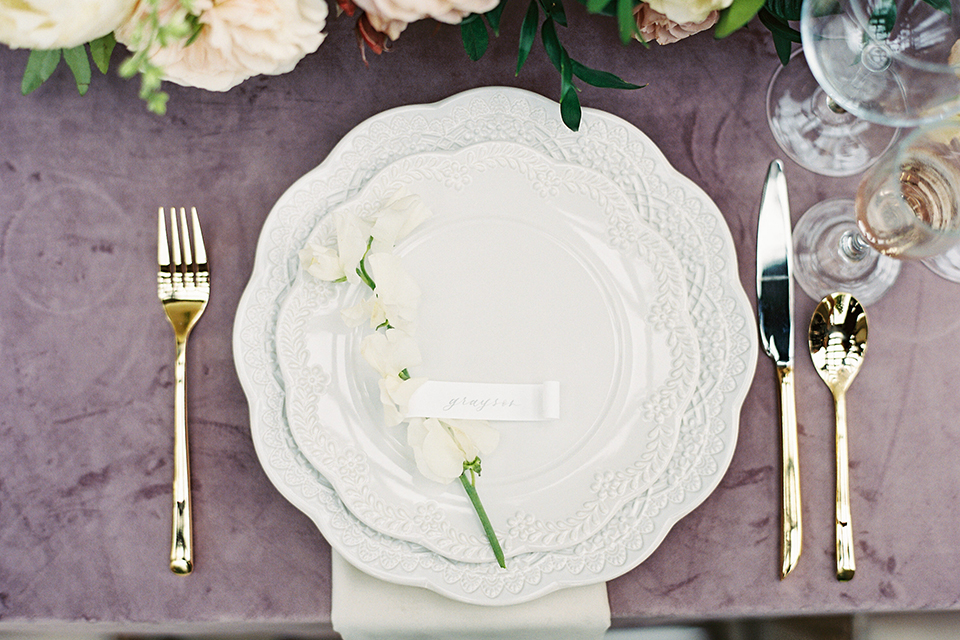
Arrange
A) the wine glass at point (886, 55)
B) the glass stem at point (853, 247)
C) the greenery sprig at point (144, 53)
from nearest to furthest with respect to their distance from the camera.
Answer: the greenery sprig at point (144, 53) → the wine glass at point (886, 55) → the glass stem at point (853, 247)

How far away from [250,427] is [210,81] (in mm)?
293

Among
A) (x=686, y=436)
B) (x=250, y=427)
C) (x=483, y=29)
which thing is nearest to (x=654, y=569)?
(x=686, y=436)

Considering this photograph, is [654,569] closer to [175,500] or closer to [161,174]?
[175,500]

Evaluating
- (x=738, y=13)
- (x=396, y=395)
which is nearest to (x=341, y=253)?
(x=396, y=395)

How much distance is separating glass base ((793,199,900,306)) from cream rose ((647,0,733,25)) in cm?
26

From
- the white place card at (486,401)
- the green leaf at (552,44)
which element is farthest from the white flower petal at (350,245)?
the green leaf at (552,44)

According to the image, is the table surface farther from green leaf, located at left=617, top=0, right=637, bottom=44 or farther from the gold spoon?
green leaf, located at left=617, top=0, right=637, bottom=44

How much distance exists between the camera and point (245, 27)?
0.46 m

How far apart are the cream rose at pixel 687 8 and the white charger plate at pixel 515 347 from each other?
152mm

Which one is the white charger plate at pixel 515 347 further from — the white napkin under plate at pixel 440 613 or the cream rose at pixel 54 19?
the cream rose at pixel 54 19

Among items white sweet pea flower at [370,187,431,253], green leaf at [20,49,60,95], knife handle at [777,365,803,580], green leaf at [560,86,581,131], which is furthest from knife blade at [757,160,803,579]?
green leaf at [20,49,60,95]

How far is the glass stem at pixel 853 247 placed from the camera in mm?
615

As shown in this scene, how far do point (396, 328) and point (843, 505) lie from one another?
0.44 metres

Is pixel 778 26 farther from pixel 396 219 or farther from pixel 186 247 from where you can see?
pixel 186 247
